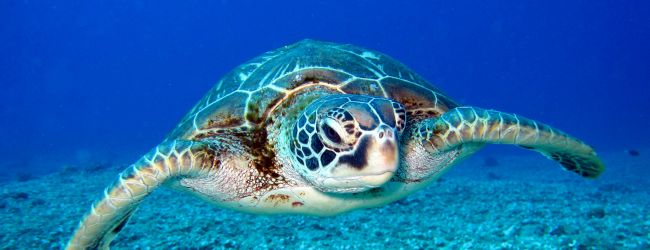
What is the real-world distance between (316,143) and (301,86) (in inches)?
49.7

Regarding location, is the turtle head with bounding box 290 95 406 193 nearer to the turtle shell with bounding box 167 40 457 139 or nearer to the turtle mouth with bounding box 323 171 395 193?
the turtle mouth with bounding box 323 171 395 193

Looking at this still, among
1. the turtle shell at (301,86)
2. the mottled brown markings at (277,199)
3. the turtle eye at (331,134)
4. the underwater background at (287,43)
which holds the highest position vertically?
the underwater background at (287,43)

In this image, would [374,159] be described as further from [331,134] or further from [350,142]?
[331,134]

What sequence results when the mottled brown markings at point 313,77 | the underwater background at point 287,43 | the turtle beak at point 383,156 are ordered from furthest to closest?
1. the underwater background at point 287,43
2. the mottled brown markings at point 313,77
3. the turtle beak at point 383,156

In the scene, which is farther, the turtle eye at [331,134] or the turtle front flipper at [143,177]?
the turtle front flipper at [143,177]

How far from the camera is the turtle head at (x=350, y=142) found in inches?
89.7

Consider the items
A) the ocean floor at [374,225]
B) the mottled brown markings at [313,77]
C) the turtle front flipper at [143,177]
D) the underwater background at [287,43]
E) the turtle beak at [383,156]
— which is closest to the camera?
the turtle beak at [383,156]

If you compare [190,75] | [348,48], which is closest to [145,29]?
[190,75]

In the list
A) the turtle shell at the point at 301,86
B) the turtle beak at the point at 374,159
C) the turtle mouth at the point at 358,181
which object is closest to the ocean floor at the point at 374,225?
the turtle shell at the point at 301,86

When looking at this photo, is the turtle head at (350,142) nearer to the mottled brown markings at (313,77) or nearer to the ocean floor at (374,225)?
the mottled brown markings at (313,77)

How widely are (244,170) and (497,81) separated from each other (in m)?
122

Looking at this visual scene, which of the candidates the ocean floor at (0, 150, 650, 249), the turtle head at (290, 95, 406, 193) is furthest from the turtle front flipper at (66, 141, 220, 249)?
the ocean floor at (0, 150, 650, 249)

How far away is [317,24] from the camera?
393 feet

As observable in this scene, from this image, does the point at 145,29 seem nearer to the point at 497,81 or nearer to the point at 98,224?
the point at 497,81
